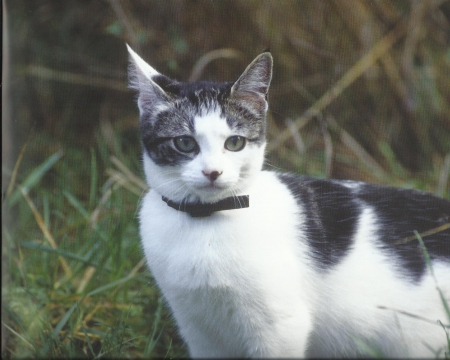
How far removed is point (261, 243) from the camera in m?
1.58

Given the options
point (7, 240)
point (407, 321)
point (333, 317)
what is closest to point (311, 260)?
point (333, 317)

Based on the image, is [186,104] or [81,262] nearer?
[186,104]

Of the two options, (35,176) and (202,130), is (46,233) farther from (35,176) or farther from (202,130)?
(202,130)

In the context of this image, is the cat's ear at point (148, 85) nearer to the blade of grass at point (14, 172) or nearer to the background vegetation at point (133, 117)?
the background vegetation at point (133, 117)

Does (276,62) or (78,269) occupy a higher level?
(276,62)

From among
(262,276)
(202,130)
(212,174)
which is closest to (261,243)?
(262,276)

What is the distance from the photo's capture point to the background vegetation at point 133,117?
184 centimetres

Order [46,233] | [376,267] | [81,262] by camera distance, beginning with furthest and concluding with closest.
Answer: [46,233]
[81,262]
[376,267]

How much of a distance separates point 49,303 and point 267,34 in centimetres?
126

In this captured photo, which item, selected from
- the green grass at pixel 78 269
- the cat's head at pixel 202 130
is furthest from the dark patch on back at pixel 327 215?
the green grass at pixel 78 269

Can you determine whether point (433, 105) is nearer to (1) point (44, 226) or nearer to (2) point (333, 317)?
(2) point (333, 317)

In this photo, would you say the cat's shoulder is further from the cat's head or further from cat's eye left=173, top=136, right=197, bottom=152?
cat's eye left=173, top=136, right=197, bottom=152

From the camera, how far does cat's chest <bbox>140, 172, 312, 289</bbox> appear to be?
1.55 meters

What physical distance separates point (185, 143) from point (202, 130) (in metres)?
0.07
